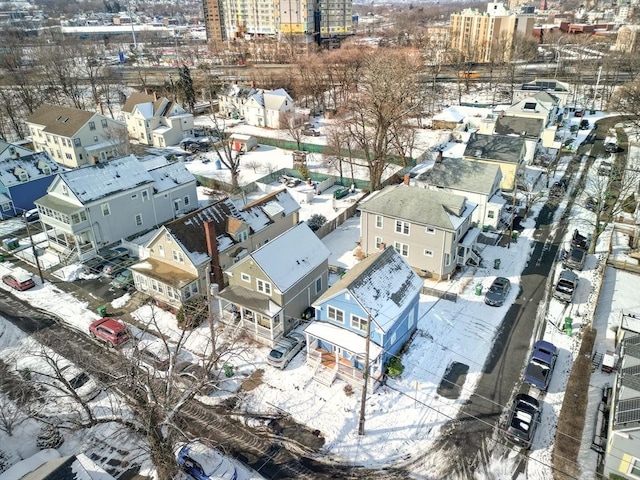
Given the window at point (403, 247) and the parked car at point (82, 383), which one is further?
the window at point (403, 247)

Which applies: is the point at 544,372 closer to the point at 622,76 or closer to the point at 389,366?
the point at 389,366

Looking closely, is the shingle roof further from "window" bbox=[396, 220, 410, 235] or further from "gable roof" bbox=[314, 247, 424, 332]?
"gable roof" bbox=[314, 247, 424, 332]

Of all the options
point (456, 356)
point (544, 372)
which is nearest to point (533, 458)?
point (544, 372)

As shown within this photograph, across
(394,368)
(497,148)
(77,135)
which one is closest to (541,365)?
(394,368)

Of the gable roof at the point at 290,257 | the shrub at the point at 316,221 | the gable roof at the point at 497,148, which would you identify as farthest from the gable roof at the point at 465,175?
the gable roof at the point at 290,257

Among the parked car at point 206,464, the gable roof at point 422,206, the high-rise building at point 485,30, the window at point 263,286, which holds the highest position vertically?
the high-rise building at point 485,30

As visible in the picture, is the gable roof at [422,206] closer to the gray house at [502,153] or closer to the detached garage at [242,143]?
the gray house at [502,153]

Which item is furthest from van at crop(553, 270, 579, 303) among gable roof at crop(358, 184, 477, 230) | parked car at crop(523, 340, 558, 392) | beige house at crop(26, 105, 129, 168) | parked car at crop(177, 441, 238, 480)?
beige house at crop(26, 105, 129, 168)
